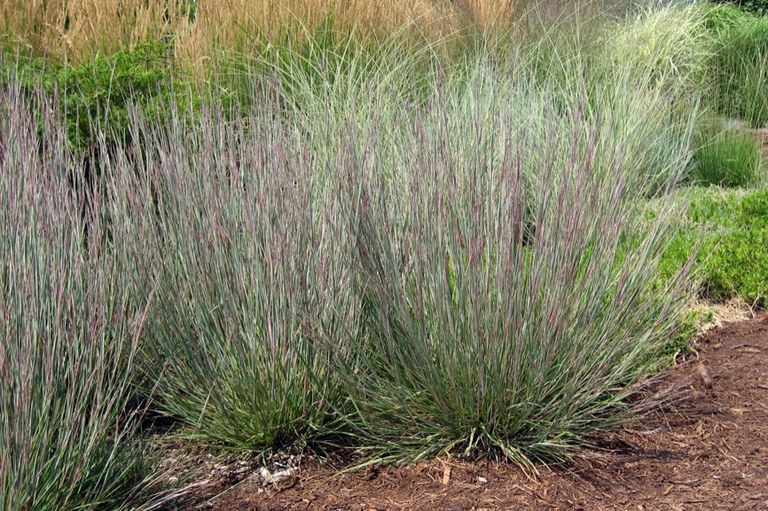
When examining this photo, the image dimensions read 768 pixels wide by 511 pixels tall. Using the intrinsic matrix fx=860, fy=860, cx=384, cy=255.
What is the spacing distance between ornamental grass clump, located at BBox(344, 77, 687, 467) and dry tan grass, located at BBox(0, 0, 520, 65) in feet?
11.8

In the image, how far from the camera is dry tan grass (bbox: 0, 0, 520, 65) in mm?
6539

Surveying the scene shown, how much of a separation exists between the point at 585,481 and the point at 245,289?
138cm

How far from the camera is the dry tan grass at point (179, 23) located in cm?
654

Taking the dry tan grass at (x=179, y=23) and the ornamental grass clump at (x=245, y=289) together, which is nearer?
the ornamental grass clump at (x=245, y=289)

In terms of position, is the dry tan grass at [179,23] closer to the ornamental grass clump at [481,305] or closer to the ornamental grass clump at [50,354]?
the ornamental grass clump at [481,305]

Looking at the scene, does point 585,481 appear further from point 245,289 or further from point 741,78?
point 741,78

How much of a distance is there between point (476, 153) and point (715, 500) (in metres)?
1.45

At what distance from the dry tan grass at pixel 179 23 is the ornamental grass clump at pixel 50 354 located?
3707mm

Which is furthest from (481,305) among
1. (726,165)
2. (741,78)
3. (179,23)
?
(741,78)

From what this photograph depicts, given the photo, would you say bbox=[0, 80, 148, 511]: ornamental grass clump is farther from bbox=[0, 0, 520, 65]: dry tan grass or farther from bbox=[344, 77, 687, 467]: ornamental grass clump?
bbox=[0, 0, 520, 65]: dry tan grass

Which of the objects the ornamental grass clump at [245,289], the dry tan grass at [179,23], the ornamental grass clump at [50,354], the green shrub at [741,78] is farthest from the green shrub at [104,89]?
the green shrub at [741,78]

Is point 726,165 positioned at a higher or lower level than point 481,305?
lower

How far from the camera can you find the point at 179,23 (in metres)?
6.94

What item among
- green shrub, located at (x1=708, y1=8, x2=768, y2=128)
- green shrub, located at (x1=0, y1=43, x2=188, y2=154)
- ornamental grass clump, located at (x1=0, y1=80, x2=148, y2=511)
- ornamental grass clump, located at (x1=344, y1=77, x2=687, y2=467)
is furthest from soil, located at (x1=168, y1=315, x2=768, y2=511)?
green shrub, located at (x1=708, y1=8, x2=768, y2=128)
